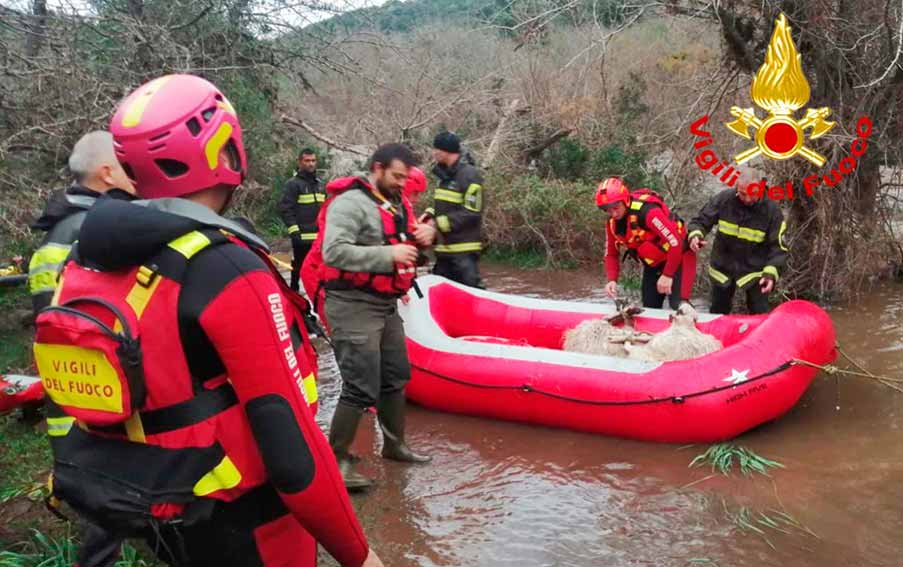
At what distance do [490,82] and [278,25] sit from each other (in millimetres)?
6111

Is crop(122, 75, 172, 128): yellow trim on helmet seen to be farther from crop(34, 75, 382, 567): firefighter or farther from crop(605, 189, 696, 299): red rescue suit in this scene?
crop(605, 189, 696, 299): red rescue suit

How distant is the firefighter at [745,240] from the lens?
17.1 feet

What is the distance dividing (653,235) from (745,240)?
2.18ft

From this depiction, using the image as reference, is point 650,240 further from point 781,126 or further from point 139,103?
point 139,103

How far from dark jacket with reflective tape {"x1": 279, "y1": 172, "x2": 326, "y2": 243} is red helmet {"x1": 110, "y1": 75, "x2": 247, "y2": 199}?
6.17 m

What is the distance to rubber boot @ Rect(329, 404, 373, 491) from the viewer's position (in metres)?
3.79

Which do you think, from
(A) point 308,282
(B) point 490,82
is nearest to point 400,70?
(B) point 490,82

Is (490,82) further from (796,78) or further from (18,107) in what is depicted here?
(18,107)

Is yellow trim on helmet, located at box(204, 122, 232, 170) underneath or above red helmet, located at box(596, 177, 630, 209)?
above

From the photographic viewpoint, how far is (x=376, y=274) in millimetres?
3676

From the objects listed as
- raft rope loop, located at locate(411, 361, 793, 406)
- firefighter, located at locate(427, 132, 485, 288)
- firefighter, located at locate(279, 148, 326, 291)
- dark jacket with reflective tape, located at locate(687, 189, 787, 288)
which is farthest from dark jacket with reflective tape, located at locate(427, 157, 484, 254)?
firefighter, located at locate(279, 148, 326, 291)

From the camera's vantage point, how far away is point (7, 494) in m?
3.47

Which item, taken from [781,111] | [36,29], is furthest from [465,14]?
[36,29]

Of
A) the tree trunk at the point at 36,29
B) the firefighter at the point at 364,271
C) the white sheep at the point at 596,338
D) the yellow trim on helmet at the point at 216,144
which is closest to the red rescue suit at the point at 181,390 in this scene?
the yellow trim on helmet at the point at 216,144
